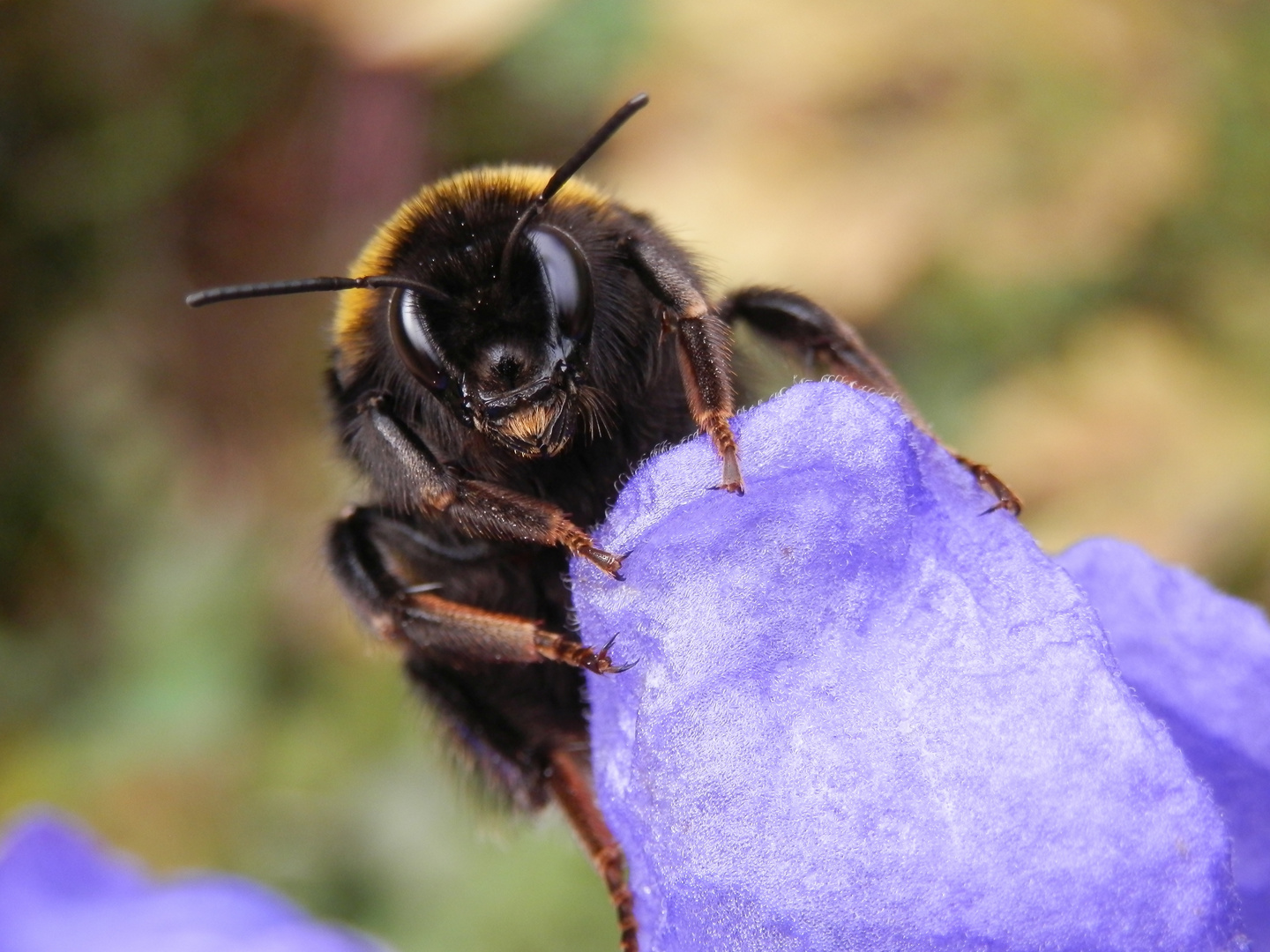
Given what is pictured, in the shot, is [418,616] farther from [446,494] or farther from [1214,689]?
[1214,689]

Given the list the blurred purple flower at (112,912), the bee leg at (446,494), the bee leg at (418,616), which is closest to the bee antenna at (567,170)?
the bee leg at (446,494)

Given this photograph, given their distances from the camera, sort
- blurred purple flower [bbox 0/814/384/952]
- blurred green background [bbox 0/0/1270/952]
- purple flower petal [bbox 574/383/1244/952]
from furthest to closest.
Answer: blurred green background [bbox 0/0/1270/952]
blurred purple flower [bbox 0/814/384/952]
purple flower petal [bbox 574/383/1244/952]

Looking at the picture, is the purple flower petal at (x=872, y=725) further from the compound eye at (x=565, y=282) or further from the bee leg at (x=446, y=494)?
the compound eye at (x=565, y=282)

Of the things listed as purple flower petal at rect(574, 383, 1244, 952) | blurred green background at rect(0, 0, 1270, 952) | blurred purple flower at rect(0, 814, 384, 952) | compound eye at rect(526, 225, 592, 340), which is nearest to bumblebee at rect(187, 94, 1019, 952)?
compound eye at rect(526, 225, 592, 340)

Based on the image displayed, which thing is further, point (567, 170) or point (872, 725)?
point (567, 170)

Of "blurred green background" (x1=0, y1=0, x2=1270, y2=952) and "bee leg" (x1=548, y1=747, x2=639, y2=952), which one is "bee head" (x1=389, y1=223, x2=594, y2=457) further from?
"blurred green background" (x1=0, y1=0, x2=1270, y2=952)

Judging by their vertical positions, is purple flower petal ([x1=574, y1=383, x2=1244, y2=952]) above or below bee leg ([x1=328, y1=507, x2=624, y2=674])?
above

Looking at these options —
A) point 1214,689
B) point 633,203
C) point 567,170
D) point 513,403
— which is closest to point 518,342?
point 513,403

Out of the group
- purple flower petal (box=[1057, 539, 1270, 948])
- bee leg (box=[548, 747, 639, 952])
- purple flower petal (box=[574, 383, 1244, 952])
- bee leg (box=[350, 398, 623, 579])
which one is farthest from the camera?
bee leg (box=[548, 747, 639, 952])

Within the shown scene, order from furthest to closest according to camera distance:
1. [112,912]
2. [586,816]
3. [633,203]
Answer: [633,203] < [112,912] < [586,816]
